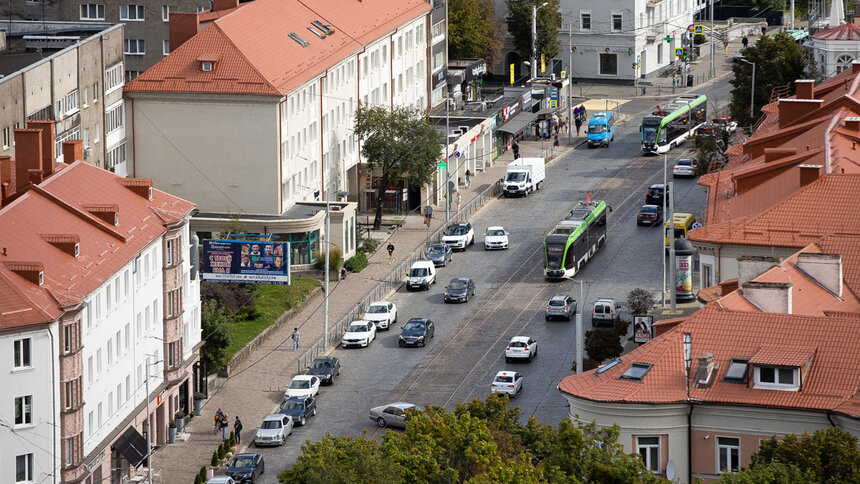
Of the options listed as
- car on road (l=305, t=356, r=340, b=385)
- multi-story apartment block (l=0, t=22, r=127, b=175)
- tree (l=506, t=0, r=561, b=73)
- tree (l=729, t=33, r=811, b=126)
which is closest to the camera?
car on road (l=305, t=356, r=340, b=385)

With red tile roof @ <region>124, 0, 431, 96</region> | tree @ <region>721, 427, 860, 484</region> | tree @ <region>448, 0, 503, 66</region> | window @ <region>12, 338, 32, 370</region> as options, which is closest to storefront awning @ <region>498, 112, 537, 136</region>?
tree @ <region>448, 0, 503, 66</region>

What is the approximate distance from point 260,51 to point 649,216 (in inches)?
1151

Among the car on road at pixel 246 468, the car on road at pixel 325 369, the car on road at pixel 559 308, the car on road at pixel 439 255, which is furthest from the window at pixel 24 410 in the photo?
the car on road at pixel 439 255

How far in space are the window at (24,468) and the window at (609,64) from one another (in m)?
108

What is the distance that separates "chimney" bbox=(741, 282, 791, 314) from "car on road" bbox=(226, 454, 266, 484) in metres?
23.8

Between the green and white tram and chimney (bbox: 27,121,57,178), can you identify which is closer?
chimney (bbox: 27,121,57,178)

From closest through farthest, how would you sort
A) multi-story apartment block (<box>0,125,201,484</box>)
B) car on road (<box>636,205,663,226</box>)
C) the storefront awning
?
multi-story apartment block (<box>0,125,201,484</box>) → car on road (<box>636,205,663,226</box>) → the storefront awning

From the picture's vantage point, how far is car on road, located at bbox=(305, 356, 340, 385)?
9438cm

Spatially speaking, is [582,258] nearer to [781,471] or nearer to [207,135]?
[207,135]

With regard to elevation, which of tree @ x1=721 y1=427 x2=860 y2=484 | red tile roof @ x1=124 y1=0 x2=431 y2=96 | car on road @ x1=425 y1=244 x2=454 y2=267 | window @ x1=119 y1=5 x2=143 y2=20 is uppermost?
window @ x1=119 y1=5 x2=143 y2=20

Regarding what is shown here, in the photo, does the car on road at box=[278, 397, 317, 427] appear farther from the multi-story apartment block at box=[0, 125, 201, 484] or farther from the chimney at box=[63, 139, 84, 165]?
the chimney at box=[63, 139, 84, 165]

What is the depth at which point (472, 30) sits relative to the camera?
16738 cm

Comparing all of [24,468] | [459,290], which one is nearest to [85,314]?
[24,468]

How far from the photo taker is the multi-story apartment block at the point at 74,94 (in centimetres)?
10112
